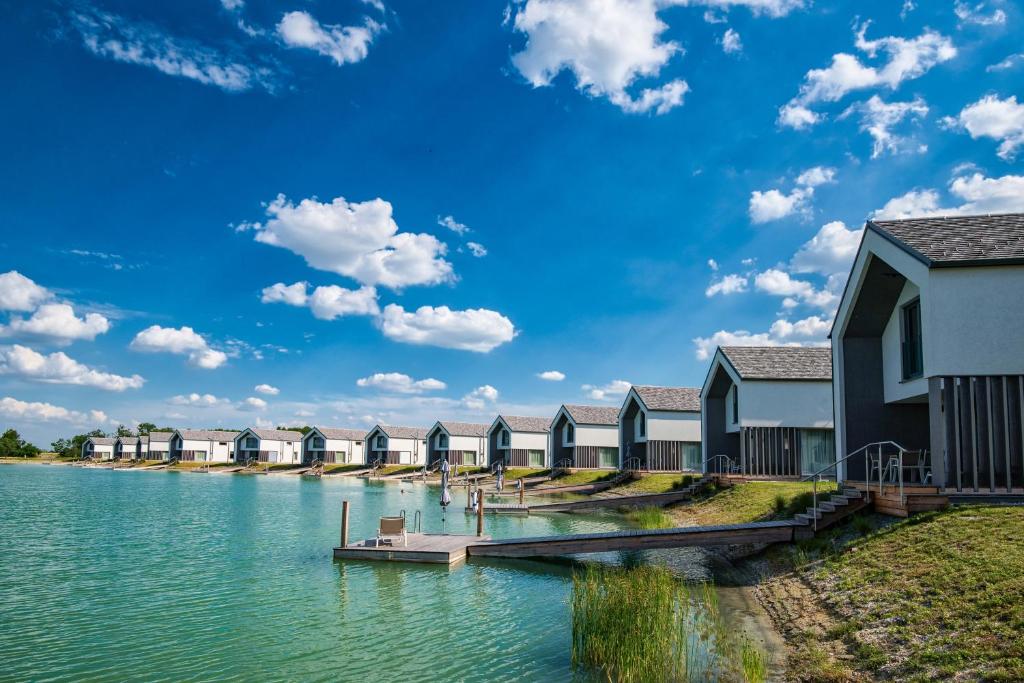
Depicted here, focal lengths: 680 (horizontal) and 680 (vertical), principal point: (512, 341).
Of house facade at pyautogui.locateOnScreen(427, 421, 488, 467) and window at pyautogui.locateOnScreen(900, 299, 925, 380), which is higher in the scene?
window at pyautogui.locateOnScreen(900, 299, 925, 380)

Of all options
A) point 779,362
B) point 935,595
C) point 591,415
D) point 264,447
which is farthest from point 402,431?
point 935,595

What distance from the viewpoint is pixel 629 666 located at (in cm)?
895

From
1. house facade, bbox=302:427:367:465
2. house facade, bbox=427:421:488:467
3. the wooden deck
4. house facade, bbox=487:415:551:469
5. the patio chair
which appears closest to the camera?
the wooden deck

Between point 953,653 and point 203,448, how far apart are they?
103199 mm

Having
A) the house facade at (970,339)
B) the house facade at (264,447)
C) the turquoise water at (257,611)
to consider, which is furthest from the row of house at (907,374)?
the house facade at (264,447)

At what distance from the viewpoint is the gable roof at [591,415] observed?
181 ft

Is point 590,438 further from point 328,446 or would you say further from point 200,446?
point 200,446

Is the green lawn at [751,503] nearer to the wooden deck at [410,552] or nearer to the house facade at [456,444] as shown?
the wooden deck at [410,552]

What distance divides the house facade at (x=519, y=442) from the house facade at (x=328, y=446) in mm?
25232

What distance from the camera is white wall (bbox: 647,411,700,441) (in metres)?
43.6

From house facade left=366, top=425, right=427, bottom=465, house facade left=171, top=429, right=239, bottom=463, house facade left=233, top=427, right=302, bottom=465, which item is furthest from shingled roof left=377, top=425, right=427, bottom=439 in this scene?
house facade left=171, top=429, right=239, bottom=463

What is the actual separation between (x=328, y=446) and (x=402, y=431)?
Result: 424 inches

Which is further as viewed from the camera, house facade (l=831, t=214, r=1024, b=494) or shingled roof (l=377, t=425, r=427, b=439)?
shingled roof (l=377, t=425, r=427, b=439)

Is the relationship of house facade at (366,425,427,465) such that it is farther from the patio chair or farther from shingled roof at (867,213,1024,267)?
shingled roof at (867,213,1024,267)
